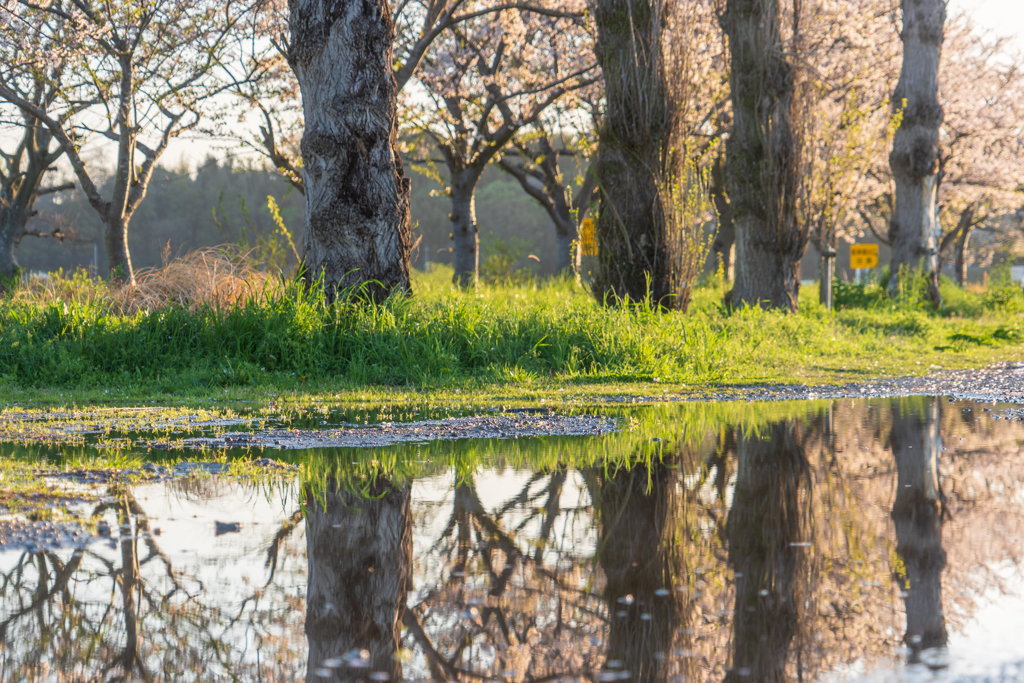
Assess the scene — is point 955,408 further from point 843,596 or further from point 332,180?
point 332,180

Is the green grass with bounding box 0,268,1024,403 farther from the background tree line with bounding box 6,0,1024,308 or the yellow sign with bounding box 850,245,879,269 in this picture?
the yellow sign with bounding box 850,245,879,269

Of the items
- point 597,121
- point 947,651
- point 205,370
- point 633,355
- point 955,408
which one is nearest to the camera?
point 947,651

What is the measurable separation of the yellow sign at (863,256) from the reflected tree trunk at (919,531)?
48.7ft

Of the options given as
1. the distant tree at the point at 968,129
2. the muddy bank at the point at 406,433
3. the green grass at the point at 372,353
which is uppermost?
the distant tree at the point at 968,129

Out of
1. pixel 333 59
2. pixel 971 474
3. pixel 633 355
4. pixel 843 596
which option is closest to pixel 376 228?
pixel 333 59

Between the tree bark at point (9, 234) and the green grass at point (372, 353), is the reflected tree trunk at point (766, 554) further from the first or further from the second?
the tree bark at point (9, 234)

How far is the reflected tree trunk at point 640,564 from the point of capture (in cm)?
226

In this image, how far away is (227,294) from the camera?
34.4 ft

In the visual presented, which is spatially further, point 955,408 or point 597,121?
point 597,121

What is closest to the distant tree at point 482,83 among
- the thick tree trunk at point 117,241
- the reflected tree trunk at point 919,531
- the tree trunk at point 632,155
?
the thick tree trunk at point 117,241

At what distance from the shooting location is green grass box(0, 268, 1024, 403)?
8.02m

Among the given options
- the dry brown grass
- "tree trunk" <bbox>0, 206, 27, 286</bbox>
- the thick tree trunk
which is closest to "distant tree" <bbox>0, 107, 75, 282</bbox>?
"tree trunk" <bbox>0, 206, 27, 286</bbox>

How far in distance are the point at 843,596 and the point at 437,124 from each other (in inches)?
809

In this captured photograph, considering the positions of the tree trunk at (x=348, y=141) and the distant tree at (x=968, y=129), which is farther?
the distant tree at (x=968, y=129)
